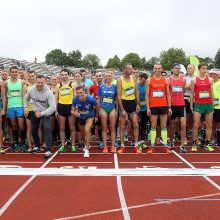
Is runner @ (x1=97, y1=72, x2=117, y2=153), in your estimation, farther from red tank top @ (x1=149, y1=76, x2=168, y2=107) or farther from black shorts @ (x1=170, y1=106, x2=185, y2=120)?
black shorts @ (x1=170, y1=106, x2=185, y2=120)

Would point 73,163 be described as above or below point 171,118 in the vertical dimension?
below

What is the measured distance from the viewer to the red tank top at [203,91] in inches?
346

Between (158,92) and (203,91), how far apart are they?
117 centimetres

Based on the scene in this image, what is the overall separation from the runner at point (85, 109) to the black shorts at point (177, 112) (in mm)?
1920

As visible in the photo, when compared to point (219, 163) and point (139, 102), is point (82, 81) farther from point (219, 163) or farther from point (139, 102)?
point (219, 163)

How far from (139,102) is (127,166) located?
8.20 ft

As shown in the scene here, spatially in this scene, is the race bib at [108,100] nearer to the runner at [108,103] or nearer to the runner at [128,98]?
the runner at [108,103]

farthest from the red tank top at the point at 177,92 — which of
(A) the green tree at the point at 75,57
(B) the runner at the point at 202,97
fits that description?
(A) the green tree at the point at 75,57

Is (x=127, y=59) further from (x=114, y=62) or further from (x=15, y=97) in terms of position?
Answer: (x=15, y=97)

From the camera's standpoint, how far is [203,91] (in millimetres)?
8805

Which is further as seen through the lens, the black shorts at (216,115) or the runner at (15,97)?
the black shorts at (216,115)
